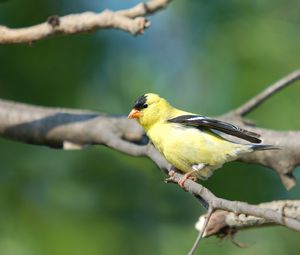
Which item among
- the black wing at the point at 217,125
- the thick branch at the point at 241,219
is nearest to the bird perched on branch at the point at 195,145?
the black wing at the point at 217,125

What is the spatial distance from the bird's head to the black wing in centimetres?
8

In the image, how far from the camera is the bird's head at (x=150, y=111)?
3.75m

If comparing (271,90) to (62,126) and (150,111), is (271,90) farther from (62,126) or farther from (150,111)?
(62,126)

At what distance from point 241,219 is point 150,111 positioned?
2.22 ft

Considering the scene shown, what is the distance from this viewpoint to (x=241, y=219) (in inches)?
134

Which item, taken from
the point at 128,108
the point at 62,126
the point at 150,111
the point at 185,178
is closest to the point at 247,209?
the point at 185,178

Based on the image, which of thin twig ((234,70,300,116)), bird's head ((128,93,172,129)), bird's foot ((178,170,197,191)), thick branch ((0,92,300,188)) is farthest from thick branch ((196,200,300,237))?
thin twig ((234,70,300,116))

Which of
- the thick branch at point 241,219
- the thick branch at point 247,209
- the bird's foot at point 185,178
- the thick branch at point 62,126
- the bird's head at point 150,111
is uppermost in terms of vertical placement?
the thick branch at point 62,126

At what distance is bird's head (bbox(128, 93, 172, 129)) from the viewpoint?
3.75 meters

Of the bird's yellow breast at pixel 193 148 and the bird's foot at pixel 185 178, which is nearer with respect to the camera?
the bird's foot at pixel 185 178

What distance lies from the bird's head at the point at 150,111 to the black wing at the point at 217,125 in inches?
3.3

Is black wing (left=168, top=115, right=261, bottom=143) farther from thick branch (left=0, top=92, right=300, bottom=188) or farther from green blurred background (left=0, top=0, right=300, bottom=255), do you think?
green blurred background (left=0, top=0, right=300, bottom=255)

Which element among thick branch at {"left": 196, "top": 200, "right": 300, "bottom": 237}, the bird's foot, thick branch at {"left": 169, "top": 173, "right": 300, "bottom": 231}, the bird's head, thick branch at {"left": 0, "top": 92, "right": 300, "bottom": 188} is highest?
thick branch at {"left": 0, "top": 92, "right": 300, "bottom": 188}

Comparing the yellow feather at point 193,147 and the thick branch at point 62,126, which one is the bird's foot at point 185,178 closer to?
the yellow feather at point 193,147
